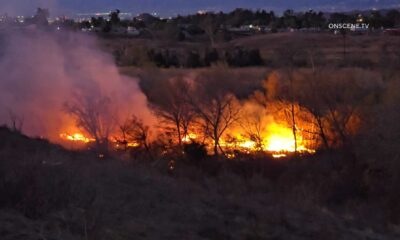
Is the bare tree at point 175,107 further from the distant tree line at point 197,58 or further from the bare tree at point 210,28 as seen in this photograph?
the bare tree at point 210,28

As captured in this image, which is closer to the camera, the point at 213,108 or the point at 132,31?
the point at 213,108

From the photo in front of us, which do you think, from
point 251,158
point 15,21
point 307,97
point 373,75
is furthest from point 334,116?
point 15,21

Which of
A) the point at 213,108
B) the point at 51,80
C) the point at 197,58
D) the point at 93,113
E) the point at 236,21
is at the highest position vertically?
the point at 236,21

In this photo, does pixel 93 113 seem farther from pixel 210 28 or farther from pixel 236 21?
pixel 236 21

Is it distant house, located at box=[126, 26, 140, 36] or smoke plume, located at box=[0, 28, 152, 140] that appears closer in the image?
smoke plume, located at box=[0, 28, 152, 140]

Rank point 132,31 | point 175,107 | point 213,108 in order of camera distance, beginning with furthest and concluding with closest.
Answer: point 132,31 < point 213,108 < point 175,107

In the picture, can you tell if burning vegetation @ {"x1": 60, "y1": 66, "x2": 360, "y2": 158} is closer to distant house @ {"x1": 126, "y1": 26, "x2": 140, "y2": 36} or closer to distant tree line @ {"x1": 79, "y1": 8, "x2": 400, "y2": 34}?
distant tree line @ {"x1": 79, "y1": 8, "x2": 400, "y2": 34}

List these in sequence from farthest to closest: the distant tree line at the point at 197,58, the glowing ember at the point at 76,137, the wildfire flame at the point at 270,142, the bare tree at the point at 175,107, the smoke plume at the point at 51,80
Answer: the distant tree line at the point at 197,58
the bare tree at the point at 175,107
the wildfire flame at the point at 270,142
the smoke plume at the point at 51,80
the glowing ember at the point at 76,137

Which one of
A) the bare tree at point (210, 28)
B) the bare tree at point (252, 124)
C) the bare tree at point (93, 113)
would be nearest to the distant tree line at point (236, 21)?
the bare tree at point (210, 28)

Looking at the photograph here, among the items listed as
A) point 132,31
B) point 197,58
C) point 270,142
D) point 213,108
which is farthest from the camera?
point 132,31

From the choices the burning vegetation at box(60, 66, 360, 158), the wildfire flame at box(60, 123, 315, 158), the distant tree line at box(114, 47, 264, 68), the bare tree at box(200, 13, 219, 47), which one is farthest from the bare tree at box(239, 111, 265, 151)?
the bare tree at box(200, 13, 219, 47)

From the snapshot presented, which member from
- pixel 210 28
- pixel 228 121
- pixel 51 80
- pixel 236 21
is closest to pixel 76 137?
pixel 51 80

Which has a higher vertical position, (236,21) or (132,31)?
(236,21)

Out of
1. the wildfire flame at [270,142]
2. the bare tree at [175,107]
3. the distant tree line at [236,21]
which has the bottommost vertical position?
the wildfire flame at [270,142]
